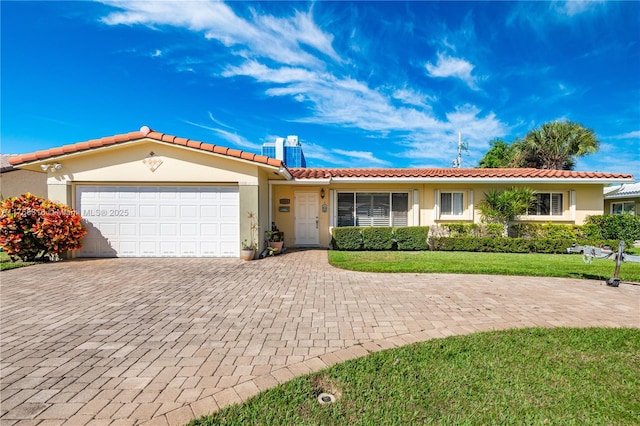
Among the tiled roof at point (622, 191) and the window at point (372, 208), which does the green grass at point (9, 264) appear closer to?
the window at point (372, 208)

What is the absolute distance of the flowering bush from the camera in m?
8.60

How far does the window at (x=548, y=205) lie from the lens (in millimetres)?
13125

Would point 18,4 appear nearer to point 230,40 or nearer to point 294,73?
point 230,40

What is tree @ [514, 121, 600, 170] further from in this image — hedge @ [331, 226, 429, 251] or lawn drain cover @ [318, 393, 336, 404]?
lawn drain cover @ [318, 393, 336, 404]

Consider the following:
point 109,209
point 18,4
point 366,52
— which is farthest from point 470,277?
point 18,4

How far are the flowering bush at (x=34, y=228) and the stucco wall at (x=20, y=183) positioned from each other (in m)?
6.77

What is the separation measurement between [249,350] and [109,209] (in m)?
9.41

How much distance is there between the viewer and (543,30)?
11.2 metres

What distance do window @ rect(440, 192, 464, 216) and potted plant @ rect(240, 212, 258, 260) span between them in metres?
8.61

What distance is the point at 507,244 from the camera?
1191 cm

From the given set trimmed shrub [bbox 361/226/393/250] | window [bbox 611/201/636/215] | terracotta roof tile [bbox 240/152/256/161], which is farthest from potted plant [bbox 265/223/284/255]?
window [bbox 611/201/636/215]

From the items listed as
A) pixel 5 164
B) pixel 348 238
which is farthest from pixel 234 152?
pixel 5 164

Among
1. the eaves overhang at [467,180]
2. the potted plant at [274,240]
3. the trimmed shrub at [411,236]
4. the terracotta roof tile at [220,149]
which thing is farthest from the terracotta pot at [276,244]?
the trimmed shrub at [411,236]

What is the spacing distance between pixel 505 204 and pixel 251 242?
10628 millimetres
